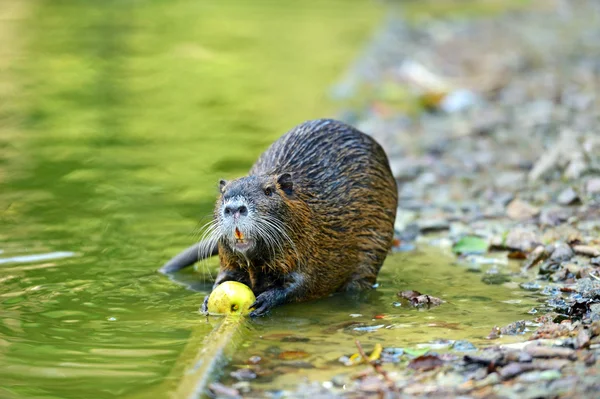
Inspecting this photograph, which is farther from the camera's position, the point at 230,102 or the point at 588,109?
the point at 230,102

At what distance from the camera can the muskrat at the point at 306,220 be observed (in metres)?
5.53

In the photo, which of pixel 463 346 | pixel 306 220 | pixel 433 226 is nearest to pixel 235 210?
pixel 306 220

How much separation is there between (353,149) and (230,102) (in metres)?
6.02

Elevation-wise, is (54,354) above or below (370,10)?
below

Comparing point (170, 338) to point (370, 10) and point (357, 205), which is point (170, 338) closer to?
point (357, 205)

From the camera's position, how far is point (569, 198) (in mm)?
7305

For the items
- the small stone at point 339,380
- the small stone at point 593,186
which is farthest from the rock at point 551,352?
the small stone at point 593,186

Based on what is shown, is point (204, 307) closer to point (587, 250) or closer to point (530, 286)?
point (530, 286)

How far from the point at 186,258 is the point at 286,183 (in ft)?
3.01

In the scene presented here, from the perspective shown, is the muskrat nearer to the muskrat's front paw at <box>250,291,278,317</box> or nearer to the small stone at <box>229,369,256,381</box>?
the muskrat's front paw at <box>250,291,278,317</box>

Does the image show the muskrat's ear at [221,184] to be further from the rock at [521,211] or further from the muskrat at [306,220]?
the rock at [521,211]

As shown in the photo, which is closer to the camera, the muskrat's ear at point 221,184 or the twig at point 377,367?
the twig at point 377,367

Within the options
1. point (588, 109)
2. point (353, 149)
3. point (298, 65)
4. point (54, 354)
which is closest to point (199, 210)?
point (353, 149)

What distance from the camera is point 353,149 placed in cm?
644
